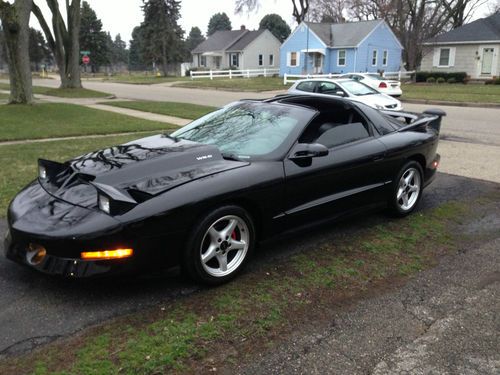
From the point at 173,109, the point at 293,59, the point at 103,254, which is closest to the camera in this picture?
the point at 103,254

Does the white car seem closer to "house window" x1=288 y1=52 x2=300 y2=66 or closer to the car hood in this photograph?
the car hood

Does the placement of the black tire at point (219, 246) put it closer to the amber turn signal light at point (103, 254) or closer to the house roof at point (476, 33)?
the amber turn signal light at point (103, 254)

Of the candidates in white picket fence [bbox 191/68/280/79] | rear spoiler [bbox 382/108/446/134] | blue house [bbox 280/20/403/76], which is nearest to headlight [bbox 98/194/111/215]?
rear spoiler [bbox 382/108/446/134]

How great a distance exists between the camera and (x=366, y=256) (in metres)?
4.16

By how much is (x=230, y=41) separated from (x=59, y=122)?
50047 millimetres

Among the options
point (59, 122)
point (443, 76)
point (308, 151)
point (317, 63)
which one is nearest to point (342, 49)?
point (317, 63)

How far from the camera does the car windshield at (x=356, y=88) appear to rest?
13700mm

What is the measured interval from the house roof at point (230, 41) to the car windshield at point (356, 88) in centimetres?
4455

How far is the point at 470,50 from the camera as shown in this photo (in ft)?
112

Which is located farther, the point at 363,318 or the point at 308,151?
the point at 308,151

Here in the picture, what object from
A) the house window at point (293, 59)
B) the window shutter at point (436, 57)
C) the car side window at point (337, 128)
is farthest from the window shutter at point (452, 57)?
the car side window at point (337, 128)

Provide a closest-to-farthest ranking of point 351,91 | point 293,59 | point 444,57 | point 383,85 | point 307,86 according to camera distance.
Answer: point 351,91
point 307,86
point 383,85
point 444,57
point 293,59

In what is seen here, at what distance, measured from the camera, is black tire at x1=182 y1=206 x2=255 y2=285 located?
10.9 feet

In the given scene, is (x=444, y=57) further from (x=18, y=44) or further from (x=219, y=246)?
(x=219, y=246)
